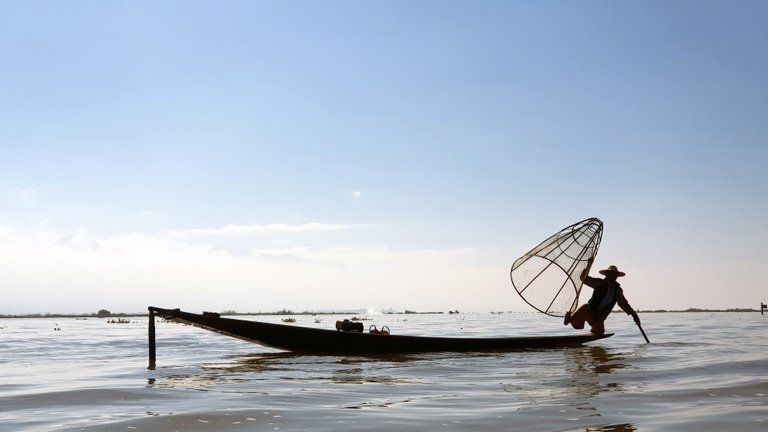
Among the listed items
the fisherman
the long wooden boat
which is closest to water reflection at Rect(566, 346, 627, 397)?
the fisherman

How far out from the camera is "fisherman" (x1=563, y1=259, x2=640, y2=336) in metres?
16.6

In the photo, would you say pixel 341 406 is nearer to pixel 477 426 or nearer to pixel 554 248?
pixel 477 426

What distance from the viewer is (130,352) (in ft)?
64.0

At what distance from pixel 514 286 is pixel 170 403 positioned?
10382 mm

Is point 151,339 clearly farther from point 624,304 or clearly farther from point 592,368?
point 624,304

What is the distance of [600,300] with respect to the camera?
666 inches

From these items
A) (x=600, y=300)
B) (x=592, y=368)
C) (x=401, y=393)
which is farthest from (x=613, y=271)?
(x=401, y=393)

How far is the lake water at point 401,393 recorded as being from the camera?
665 cm

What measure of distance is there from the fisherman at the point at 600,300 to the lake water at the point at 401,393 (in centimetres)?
145

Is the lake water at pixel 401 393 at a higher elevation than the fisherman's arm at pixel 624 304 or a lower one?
lower

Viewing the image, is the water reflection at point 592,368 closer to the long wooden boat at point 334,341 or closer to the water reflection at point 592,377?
the water reflection at point 592,377

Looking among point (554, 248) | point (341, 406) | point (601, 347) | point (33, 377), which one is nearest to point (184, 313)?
point (33, 377)

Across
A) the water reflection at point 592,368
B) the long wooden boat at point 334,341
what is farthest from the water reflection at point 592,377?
the long wooden boat at point 334,341

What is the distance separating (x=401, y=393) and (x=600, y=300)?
9705 millimetres
